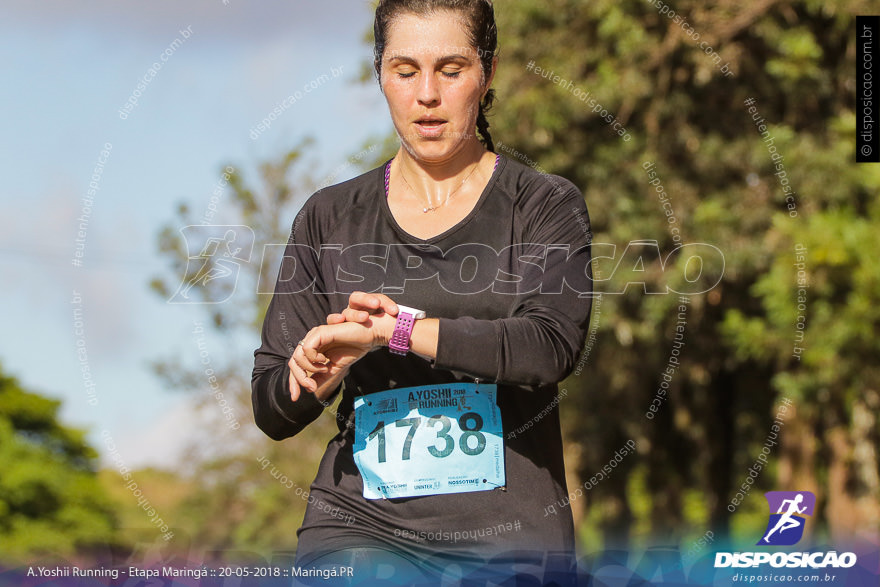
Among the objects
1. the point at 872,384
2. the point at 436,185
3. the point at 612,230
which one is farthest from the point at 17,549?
the point at 436,185

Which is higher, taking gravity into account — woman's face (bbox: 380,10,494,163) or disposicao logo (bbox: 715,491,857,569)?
woman's face (bbox: 380,10,494,163)

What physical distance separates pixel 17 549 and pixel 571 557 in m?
11.6

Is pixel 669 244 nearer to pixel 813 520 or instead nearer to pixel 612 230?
pixel 612 230

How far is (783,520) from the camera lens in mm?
4785

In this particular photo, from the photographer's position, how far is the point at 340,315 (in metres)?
2.34

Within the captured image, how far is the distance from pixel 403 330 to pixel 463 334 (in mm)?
132

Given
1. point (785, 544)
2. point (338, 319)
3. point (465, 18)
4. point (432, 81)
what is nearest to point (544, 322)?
point (338, 319)

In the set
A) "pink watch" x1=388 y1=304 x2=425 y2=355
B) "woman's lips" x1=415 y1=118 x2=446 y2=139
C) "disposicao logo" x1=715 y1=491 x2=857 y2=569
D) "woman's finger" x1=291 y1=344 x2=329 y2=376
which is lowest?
"disposicao logo" x1=715 y1=491 x2=857 y2=569

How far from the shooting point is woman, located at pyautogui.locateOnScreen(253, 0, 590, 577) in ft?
7.86

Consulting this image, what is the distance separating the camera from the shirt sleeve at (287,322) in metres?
2.59

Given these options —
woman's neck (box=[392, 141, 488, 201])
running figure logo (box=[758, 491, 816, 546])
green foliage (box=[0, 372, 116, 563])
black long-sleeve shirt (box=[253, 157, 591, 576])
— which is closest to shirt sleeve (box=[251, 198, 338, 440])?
black long-sleeve shirt (box=[253, 157, 591, 576])

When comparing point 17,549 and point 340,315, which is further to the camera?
point 17,549

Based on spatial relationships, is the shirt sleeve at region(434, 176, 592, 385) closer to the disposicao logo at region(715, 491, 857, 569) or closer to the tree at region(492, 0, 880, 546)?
the disposicao logo at region(715, 491, 857, 569)

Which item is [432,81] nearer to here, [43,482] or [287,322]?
[287,322]
